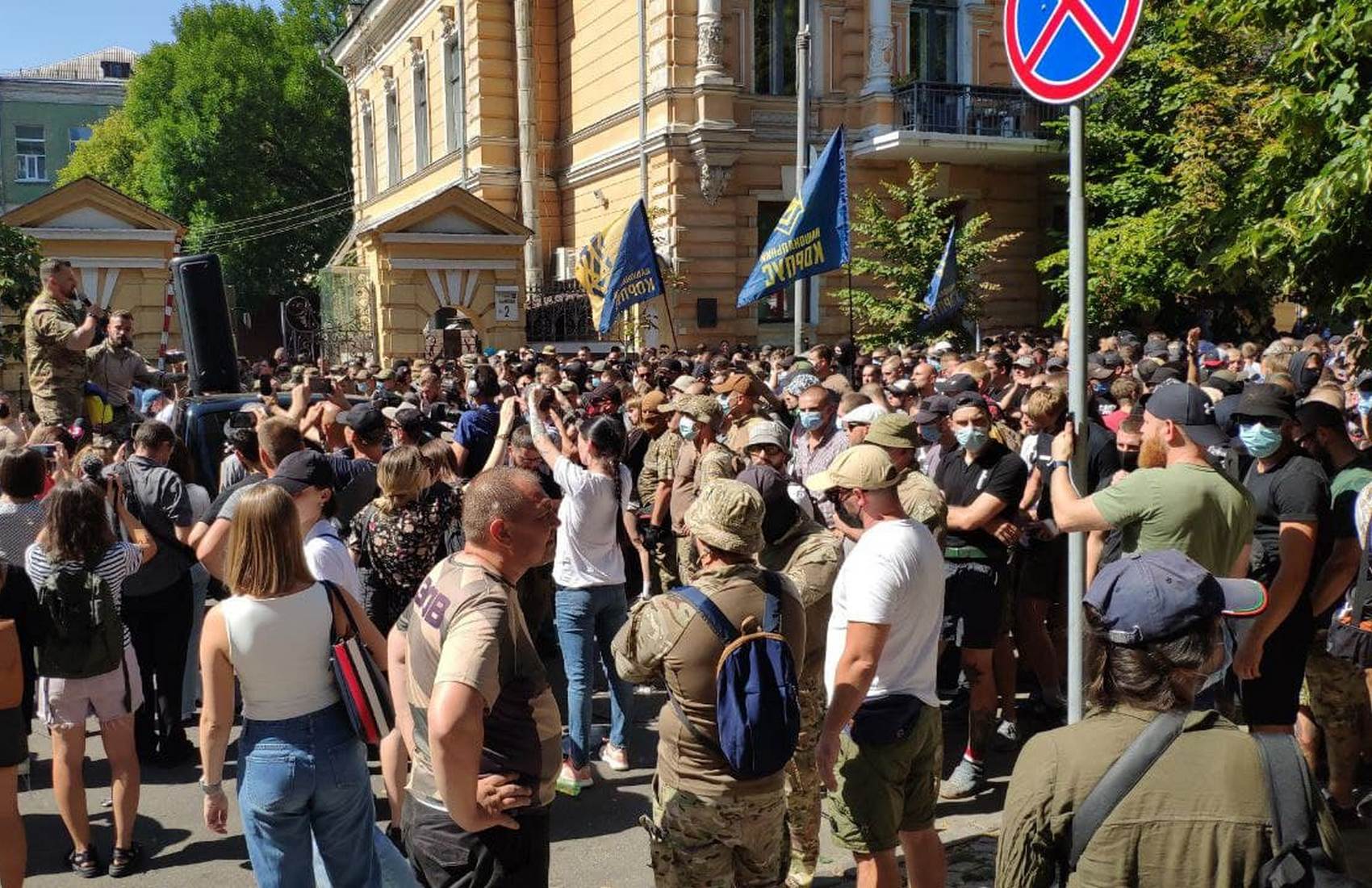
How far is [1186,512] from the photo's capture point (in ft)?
14.7

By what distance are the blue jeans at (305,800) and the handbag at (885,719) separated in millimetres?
1750

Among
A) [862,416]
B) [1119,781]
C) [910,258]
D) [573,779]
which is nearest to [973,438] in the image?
[862,416]

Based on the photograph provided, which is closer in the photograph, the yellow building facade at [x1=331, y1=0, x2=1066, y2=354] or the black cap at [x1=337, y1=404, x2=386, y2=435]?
the black cap at [x1=337, y1=404, x2=386, y2=435]

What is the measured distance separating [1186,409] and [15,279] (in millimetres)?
13677

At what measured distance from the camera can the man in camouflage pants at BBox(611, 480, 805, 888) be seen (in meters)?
3.68

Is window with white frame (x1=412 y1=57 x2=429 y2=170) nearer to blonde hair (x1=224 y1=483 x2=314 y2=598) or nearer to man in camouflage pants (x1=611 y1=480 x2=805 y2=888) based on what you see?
blonde hair (x1=224 y1=483 x2=314 y2=598)

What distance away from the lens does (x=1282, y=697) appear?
514cm

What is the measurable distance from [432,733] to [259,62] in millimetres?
45429

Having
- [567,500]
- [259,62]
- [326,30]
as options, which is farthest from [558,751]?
[326,30]

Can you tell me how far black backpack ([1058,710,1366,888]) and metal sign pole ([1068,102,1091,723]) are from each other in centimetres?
212

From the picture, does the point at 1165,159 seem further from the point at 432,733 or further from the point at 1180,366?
the point at 432,733

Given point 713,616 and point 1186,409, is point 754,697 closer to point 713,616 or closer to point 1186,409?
point 713,616

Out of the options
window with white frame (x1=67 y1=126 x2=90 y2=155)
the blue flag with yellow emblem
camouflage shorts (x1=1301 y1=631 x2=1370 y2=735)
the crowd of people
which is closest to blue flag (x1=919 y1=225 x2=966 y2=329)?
the blue flag with yellow emblem

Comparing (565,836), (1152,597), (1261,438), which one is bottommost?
(565,836)
